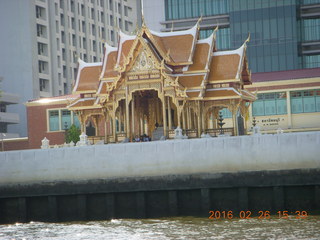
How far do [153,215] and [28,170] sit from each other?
832 centimetres

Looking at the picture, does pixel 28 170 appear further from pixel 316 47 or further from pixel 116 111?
pixel 316 47

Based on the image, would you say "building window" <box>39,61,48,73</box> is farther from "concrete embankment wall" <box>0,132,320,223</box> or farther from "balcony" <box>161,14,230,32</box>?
"concrete embankment wall" <box>0,132,320,223</box>

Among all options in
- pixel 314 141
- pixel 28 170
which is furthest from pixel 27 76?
pixel 314 141

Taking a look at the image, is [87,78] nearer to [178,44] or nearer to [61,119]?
[178,44]

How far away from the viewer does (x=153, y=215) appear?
4291cm

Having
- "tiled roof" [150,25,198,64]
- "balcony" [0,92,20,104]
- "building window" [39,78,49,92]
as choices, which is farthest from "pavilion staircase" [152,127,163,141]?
"building window" [39,78,49,92]

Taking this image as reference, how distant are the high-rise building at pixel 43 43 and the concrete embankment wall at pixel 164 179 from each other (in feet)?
223

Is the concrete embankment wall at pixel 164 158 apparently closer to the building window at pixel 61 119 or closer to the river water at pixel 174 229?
the river water at pixel 174 229

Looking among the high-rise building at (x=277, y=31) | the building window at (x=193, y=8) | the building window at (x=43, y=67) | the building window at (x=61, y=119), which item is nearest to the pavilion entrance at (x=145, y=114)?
the building window at (x=61, y=119)

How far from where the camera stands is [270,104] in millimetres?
78875

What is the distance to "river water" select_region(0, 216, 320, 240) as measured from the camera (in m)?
34.6

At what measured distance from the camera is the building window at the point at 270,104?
257 ft

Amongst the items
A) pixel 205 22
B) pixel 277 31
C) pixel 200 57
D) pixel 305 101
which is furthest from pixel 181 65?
pixel 205 22

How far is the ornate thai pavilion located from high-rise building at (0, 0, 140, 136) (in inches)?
2208
